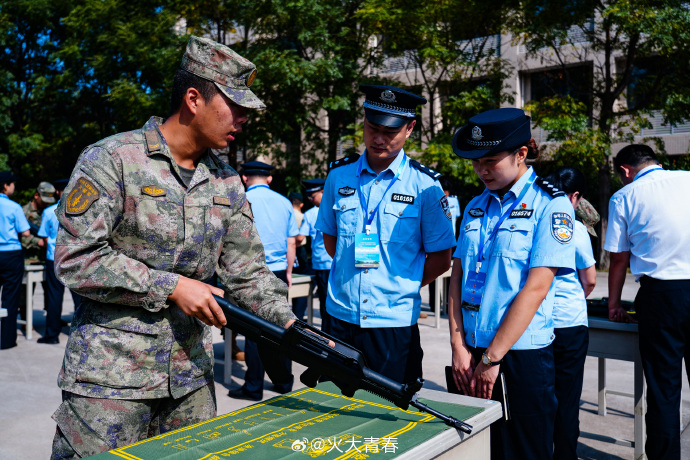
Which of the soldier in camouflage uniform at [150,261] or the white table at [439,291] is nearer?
the soldier in camouflage uniform at [150,261]

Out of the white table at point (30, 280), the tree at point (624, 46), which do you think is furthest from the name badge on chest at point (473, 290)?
the tree at point (624, 46)

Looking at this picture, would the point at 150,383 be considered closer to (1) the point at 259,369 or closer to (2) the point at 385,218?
(2) the point at 385,218

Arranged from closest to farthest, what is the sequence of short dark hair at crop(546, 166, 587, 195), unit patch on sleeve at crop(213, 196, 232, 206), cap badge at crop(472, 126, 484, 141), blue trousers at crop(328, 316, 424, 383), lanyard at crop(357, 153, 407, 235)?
unit patch on sleeve at crop(213, 196, 232, 206) → cap badge at crop(472, 126, 484, 141) → blue trousers at crop(328, 316, 424, 383) → lanyard at crop(357, 153, 407, 235) → short dark hair at crop(546, 166, 587, 195)

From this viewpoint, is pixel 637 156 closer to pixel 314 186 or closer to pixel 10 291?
pixel 314 186

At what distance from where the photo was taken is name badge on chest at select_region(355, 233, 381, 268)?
9.42 ft

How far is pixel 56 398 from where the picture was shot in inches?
207

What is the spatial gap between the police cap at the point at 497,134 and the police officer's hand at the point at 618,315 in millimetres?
1930

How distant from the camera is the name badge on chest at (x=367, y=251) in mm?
2871

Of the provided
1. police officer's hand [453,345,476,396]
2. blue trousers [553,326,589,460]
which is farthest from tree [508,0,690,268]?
police officer's hand [453,345,476,396]

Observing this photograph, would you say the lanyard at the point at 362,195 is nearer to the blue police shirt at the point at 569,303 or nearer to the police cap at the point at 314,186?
the blue police shirt at the point at 569,303

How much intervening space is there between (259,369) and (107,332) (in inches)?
139

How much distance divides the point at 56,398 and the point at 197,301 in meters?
4.27

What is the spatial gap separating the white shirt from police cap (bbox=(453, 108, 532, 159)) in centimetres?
148

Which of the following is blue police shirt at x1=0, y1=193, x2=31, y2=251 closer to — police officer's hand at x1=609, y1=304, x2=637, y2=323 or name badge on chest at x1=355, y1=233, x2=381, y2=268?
name badge on chest at x1=355, y1=233, x2=381, y2=268
